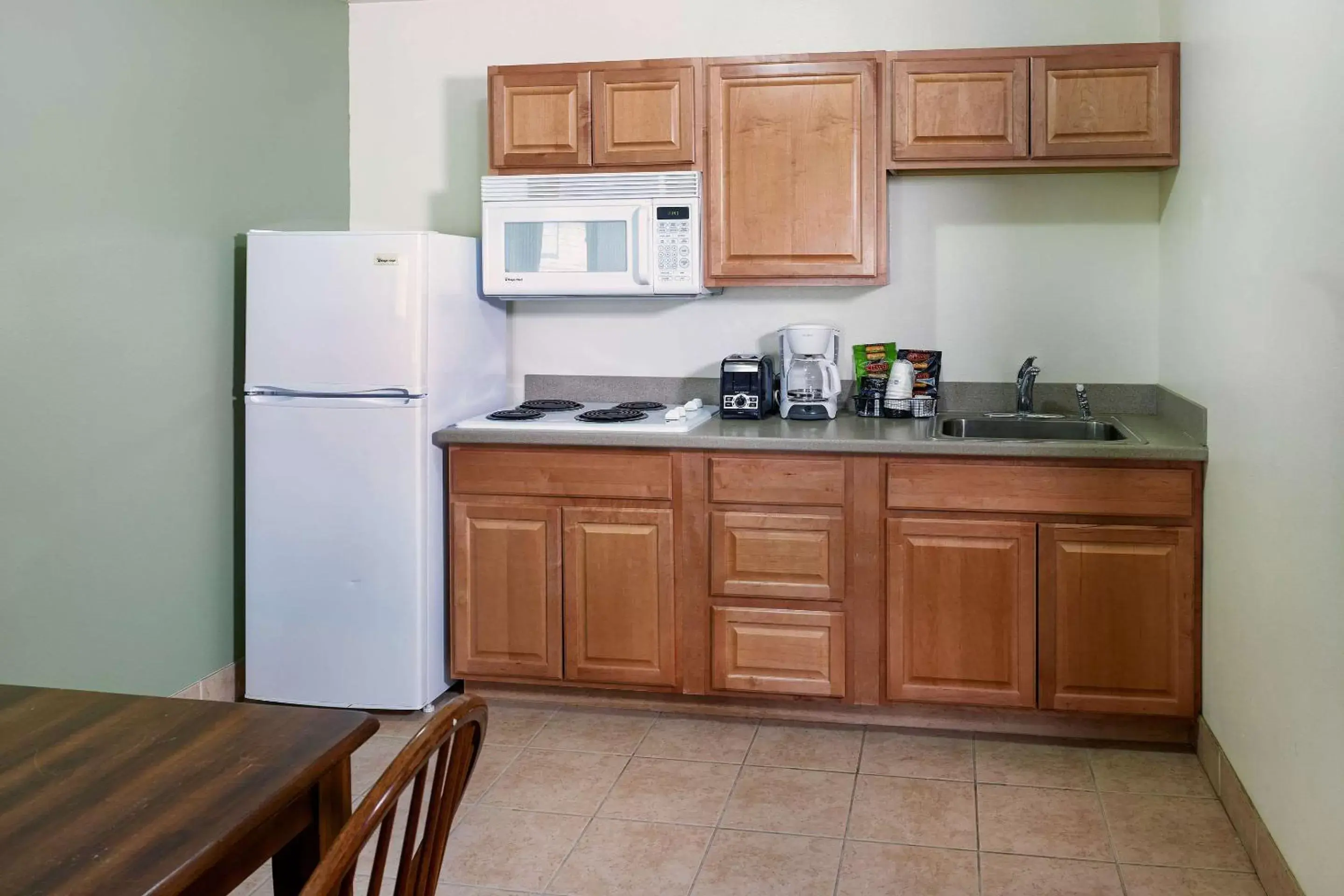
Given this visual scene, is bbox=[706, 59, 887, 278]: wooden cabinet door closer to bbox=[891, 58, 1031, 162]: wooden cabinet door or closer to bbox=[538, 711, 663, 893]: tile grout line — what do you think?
bbox=[891, 58, 1031, 162]: wooden cabinet door

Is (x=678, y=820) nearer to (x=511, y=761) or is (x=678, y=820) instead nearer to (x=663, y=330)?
(x=511, y=761)

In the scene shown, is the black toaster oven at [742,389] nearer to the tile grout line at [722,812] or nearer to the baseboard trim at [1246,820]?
the tile grout line at [722,812]

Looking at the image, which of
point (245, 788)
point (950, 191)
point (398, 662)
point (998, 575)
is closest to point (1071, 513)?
point (998, 575)

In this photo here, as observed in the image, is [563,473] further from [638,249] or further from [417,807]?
[417,807]

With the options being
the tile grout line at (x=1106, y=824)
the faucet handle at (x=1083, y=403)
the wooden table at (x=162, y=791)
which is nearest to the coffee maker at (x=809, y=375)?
the faucet handle at (x=1083, y=403)

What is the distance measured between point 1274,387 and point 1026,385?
4.03ft

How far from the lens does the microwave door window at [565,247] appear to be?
143 inches

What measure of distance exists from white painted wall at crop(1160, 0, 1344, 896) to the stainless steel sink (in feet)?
1.20

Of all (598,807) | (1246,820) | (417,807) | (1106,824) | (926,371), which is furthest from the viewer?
(926,371)

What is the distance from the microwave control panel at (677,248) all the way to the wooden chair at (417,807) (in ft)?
7.83

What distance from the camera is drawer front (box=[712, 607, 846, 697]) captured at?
3354 mm

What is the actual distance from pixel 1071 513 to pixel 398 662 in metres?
1.90

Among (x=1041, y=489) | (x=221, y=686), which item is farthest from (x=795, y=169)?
(x=221, y=686)

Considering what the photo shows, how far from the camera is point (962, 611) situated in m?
3.26
